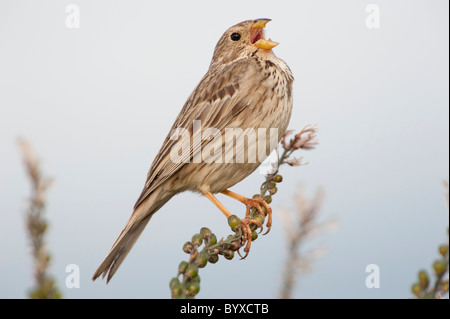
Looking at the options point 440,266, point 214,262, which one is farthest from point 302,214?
point 440,266

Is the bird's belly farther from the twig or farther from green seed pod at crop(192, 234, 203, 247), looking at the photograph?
green seed pod at crop(192, 234, 203, 247)

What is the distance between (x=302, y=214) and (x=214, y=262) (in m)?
0.66

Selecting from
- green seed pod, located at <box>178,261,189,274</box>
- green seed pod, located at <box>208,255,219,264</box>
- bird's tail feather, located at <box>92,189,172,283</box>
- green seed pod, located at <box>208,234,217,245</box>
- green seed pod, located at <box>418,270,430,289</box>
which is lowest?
bird's tail feather, located at <box>92,189,172,283</box>

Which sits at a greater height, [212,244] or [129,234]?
[212,244]

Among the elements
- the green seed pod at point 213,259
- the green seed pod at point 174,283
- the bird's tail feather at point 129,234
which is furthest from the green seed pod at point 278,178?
the green seed pod at point 174,283

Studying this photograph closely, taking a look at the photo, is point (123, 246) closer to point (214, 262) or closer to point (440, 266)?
point (214, 262)

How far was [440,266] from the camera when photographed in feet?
7.21

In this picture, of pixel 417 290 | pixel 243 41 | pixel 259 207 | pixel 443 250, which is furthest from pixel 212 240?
pixel 243 41

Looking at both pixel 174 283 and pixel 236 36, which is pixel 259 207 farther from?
pixel 174 283

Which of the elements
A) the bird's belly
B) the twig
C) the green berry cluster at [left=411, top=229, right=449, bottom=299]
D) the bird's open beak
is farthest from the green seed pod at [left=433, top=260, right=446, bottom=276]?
the bird's open beak

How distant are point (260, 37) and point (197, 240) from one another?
3498 mm

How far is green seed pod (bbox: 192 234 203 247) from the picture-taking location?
2.33 meters

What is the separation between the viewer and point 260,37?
17.7ft

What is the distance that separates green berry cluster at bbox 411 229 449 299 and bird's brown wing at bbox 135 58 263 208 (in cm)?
271
